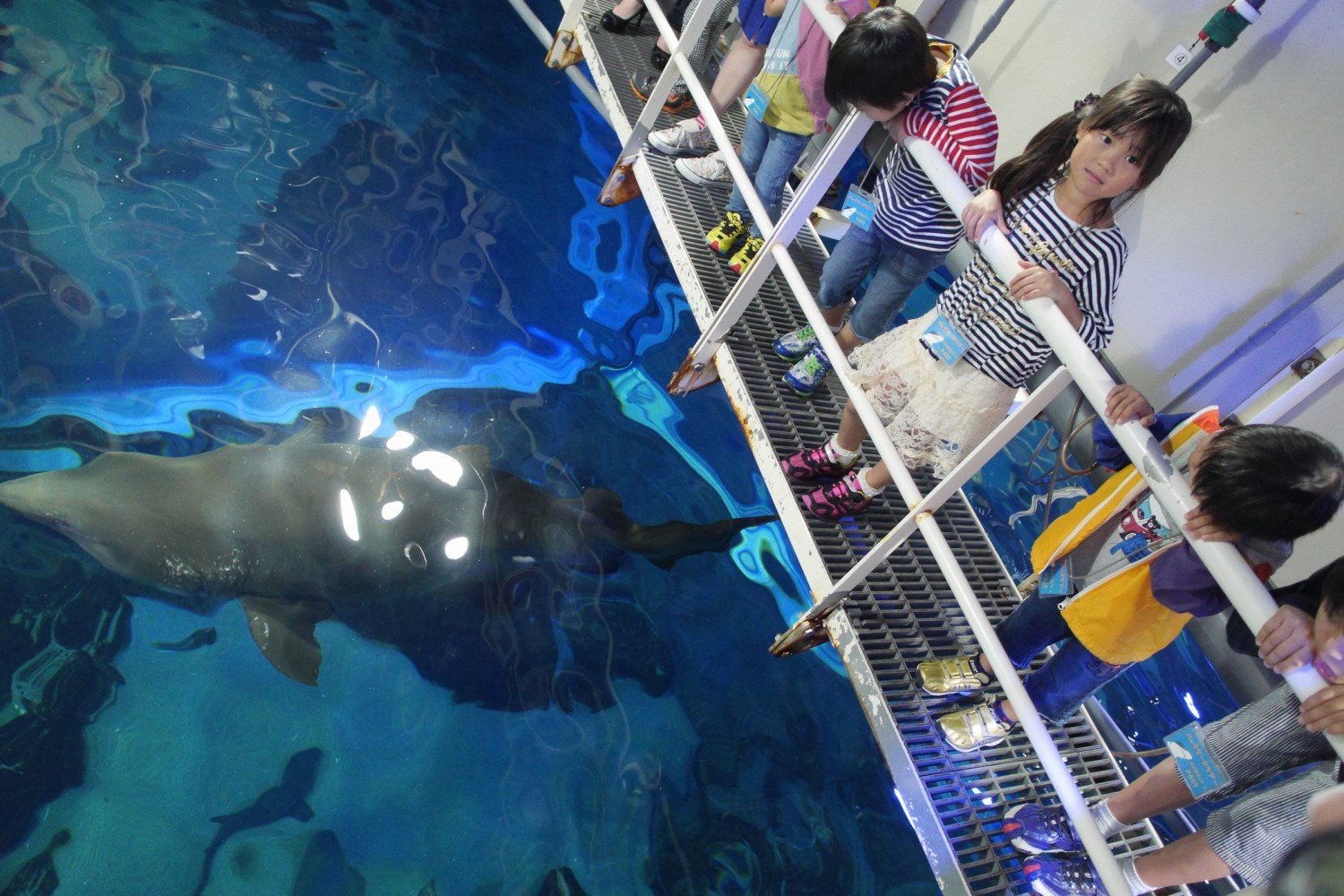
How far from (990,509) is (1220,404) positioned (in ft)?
3.56

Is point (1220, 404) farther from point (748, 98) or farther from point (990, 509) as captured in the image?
point (748, 98)

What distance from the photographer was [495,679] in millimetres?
2842

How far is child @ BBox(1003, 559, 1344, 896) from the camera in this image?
146 centimetres

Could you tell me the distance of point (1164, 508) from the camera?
5.63 ft

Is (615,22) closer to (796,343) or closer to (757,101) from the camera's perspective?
(757,101)

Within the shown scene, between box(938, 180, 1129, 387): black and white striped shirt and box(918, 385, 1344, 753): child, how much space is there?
290 mm

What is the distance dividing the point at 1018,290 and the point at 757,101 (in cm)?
179

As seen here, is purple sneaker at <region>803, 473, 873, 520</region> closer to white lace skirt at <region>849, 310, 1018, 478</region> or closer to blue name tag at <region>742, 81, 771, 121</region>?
white lace skirt at <region>849, 310, 1018, 478</region>

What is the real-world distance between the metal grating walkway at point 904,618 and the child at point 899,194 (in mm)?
226

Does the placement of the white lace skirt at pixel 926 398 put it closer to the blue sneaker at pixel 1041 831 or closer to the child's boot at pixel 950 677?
the child's boot at pixel 950 677

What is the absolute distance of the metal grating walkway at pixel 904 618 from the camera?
236cm

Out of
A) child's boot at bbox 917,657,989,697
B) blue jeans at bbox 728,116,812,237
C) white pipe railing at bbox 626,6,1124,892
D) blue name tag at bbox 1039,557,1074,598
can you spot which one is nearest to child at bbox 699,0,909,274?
blue jeans at bbox 728,116,812,237

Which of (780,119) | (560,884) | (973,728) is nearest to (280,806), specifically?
(560,884)

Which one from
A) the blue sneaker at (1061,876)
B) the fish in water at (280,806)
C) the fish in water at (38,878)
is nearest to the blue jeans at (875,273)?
the blue sneaker at (1061,876)
